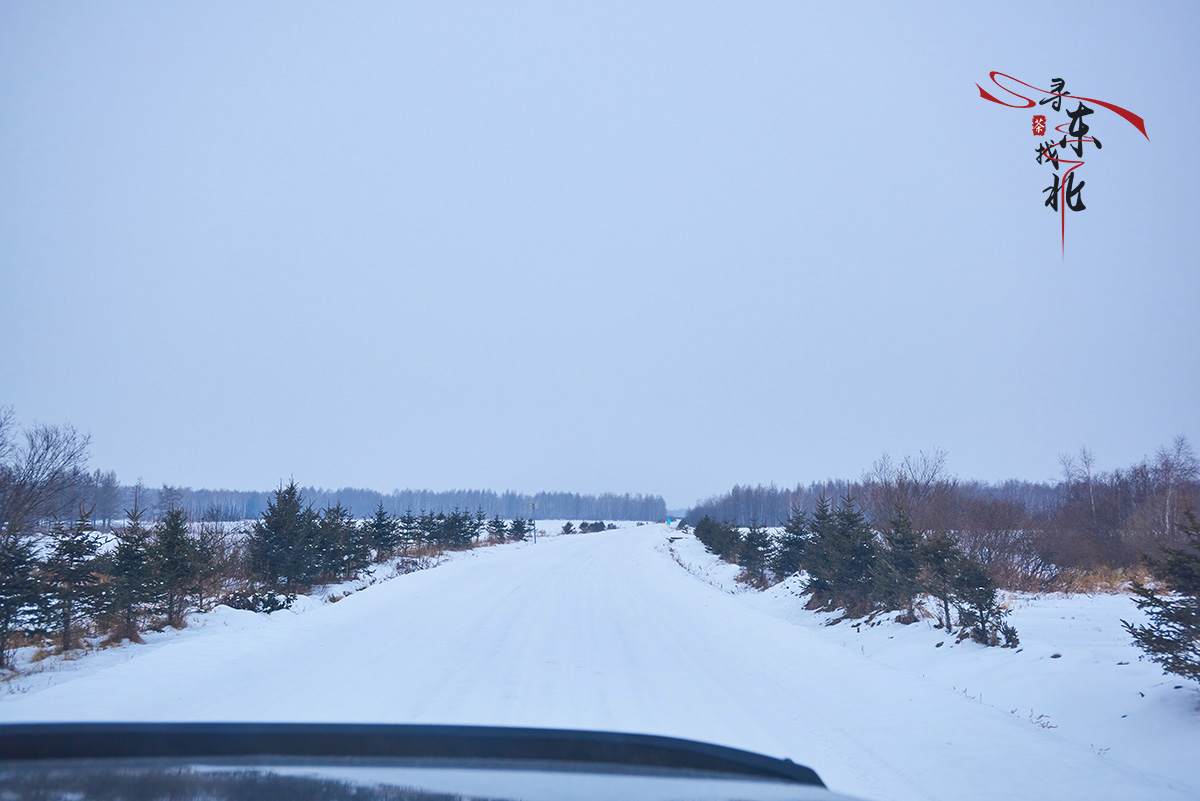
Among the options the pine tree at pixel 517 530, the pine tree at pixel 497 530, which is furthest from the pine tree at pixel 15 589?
the pine tree at pixel 517 530

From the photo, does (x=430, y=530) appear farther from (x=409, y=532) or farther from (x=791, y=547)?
(x=791, y=547)

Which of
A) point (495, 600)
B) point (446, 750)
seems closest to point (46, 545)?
point (495, 600)

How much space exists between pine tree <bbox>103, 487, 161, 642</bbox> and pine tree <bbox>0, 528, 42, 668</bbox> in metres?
1.22

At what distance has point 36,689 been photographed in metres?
7.85

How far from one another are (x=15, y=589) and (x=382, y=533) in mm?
20302

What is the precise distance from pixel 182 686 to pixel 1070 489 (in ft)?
138

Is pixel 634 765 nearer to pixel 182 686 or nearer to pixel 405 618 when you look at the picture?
pixel 182 686

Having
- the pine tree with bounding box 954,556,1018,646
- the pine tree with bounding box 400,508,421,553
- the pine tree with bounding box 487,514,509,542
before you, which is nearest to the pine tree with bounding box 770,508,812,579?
the pine tree with bounding box 954,556,1018,646

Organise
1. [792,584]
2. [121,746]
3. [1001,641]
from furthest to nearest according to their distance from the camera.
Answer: [792,584]
[1001,641]
[121,746]

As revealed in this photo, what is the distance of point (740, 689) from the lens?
7898mm

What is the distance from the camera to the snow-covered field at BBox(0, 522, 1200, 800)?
5.50 meters

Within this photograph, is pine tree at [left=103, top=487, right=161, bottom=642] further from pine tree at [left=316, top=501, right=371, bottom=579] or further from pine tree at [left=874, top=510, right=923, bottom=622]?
pine tree at [left=874, top=510, right=923, bottom=622]

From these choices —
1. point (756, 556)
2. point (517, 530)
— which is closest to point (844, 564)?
point (756, 556)

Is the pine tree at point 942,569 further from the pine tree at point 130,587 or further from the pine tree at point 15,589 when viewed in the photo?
the pine tree at point 15,589
